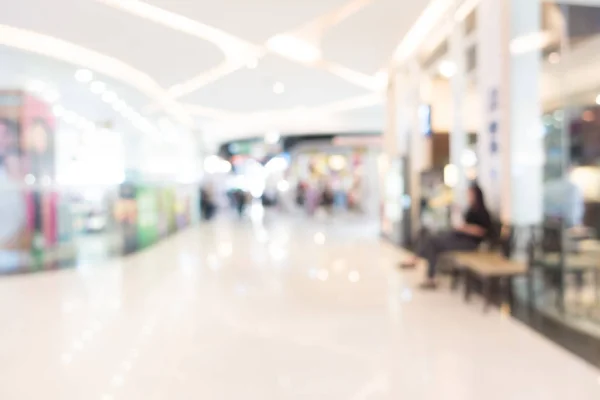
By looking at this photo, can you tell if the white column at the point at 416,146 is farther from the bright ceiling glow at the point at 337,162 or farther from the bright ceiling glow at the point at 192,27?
the bright ceiling glow at the point at 337,162

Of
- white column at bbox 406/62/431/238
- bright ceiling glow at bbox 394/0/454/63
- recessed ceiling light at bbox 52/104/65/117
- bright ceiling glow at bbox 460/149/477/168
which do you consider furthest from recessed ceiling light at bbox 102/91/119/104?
bright ceiling glow at bbox 460/149/477/168

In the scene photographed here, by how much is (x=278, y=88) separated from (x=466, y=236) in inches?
282

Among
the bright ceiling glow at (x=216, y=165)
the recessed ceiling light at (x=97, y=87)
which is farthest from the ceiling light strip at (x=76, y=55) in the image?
the bright ceiling glow at (x=216, y=165)

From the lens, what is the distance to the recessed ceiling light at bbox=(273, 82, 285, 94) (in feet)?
37.8

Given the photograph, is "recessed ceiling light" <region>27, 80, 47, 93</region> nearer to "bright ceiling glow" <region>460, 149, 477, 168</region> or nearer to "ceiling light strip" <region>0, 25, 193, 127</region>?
"ceiling light strip" <region>0, 25, 193, 127</region>

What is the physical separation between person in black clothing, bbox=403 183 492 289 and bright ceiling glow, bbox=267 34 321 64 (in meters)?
3.55

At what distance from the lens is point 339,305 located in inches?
213

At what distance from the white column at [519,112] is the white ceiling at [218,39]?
3.99 feet

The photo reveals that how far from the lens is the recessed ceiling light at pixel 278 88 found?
11.5m

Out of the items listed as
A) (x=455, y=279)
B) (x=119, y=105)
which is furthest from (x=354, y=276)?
(x=119, y=105)

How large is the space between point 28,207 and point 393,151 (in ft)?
22.0

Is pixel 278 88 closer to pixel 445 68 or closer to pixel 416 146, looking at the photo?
pixel 416 146

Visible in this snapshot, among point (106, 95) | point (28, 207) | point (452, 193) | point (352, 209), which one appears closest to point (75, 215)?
point (28, 207)

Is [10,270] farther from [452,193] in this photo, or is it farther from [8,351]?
[452,193]
